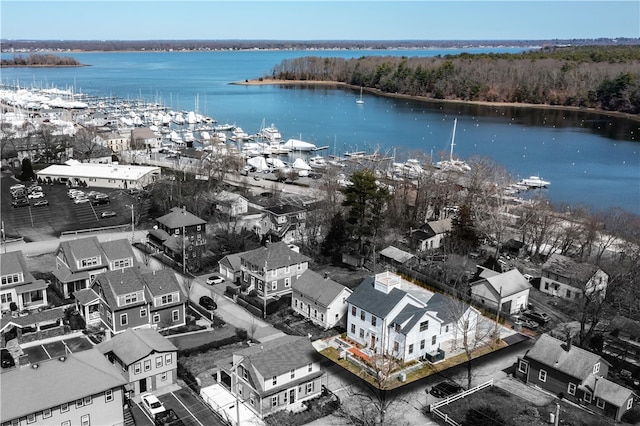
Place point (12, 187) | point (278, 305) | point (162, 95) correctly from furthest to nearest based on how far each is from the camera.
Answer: point (162, 95), point (12, 187), point (278, 305)

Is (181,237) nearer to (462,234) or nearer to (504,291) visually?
(462,234)

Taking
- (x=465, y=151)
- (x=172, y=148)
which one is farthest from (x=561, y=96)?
(x=172, y=148)

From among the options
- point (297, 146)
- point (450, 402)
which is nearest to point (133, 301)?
point (450, 402)

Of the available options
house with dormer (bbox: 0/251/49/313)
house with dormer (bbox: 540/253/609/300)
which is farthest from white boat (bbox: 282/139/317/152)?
house with dormer (bbox: 0/251/49/313)

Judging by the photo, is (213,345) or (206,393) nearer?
(206,393)

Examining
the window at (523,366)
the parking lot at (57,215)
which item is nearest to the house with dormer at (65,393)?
the window at (523,366)

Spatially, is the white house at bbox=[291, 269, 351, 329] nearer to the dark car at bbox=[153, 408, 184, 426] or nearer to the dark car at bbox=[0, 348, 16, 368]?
the dark car at bbox=[153, 408, 184, 426]

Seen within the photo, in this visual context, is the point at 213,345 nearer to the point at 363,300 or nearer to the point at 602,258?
the point at 363,300
